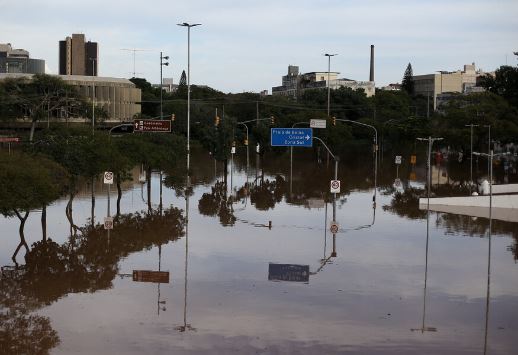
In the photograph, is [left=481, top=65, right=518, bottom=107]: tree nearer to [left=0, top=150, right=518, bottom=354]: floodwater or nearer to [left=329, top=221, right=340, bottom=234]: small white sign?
[left=0, top=150, right=518, bottom=354]: floodwater

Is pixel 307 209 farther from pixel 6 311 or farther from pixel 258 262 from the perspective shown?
pixel 6 311

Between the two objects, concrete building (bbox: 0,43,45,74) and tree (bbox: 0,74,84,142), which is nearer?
tree (bbox: 0,74,84,142)

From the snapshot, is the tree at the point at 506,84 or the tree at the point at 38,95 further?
the tree at the point at 506,84

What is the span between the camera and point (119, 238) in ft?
109

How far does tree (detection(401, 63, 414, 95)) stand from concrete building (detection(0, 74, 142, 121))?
3151 inches

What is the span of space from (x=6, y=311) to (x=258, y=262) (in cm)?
957

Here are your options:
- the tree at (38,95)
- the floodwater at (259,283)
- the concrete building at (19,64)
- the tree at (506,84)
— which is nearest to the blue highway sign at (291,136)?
the floodwater at (259,283)

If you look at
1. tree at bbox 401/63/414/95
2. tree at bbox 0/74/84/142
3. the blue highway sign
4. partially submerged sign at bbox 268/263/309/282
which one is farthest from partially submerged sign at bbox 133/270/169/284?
tree at bbox 401/63/414/95

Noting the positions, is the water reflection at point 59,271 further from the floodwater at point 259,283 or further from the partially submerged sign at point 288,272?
the partially submerged sign at point 288,272

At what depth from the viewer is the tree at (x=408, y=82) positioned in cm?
19200

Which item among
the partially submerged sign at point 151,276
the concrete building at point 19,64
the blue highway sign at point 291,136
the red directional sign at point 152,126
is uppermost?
the concrete building at point 19,64

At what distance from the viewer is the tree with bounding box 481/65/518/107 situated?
106 m

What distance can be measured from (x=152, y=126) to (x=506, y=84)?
59.2 meters

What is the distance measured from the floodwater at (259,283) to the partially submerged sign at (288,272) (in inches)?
2.4
